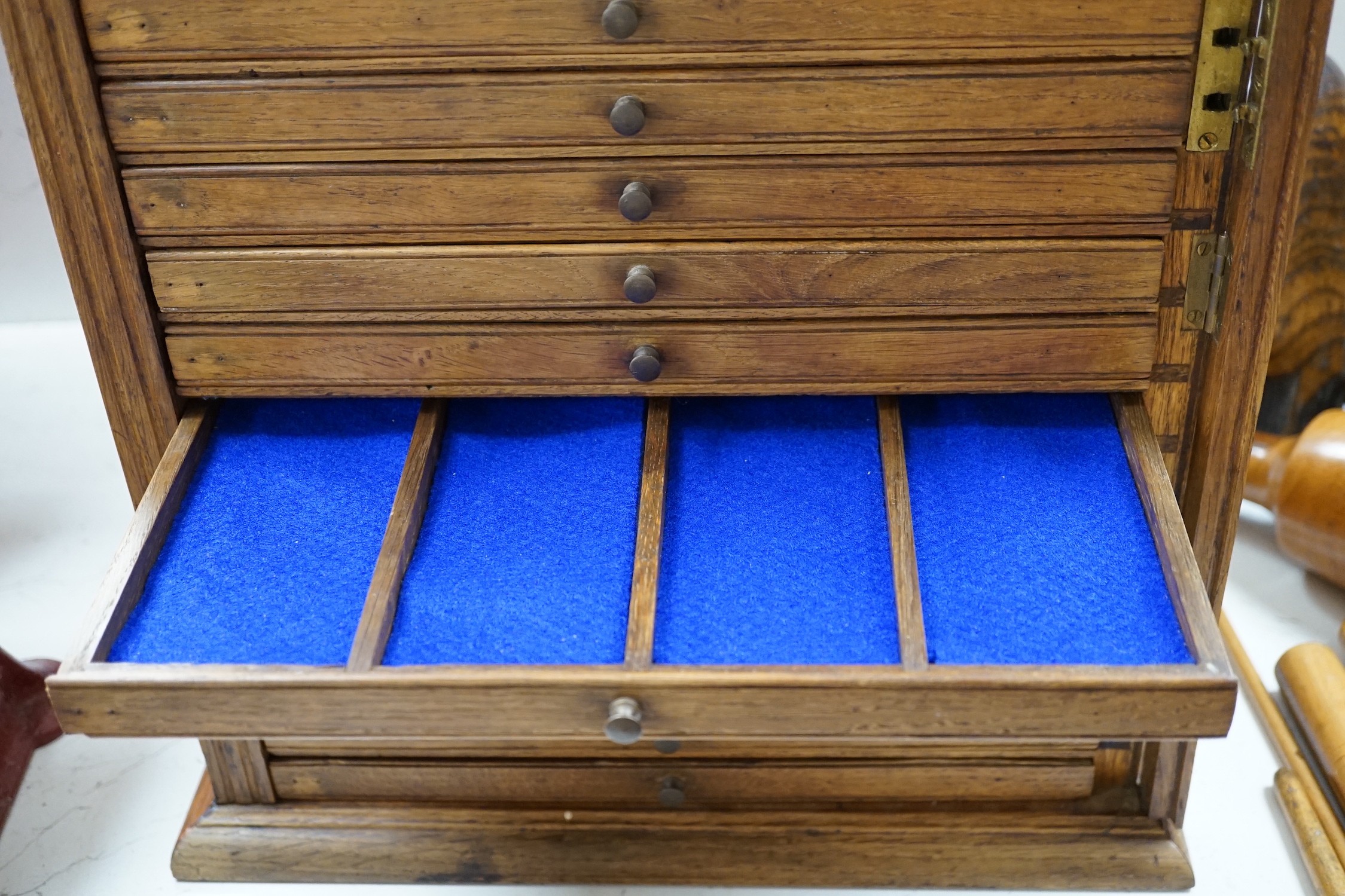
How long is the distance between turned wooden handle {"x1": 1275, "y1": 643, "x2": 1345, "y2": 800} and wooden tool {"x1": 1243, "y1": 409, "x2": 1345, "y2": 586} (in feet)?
0.45

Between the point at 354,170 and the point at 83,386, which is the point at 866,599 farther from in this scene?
the point at 83,386

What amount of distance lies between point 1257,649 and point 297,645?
130 cm

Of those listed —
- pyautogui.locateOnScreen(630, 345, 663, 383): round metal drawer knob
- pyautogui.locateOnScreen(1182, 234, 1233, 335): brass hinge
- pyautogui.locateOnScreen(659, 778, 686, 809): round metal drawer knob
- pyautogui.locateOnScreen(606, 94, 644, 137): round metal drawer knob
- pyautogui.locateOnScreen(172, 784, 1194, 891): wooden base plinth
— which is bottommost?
pyautogui.locateOnScreen(172, 784, 1194, 891): wooden base plinth

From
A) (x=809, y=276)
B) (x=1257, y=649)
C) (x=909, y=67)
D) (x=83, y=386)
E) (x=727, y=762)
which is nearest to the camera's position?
(x=909, y=67)

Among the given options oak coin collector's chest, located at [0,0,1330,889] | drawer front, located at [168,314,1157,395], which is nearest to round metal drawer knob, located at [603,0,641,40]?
oak coin collector's chest, located at [0,0,1330,889]

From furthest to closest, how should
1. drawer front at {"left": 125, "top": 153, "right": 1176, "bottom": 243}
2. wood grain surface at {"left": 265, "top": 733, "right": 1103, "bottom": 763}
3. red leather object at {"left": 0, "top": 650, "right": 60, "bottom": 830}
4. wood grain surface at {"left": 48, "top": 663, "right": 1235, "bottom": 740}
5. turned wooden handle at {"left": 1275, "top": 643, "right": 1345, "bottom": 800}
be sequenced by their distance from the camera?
red leather object at {"left": 0, "top": 650, "right": 60, "bottom": 830}, turned wooden handle at {"left": 1275, "top": 643, "right": 1345, "bottom": 800}, wood grain surface at {"left": 265, "top": 733, "right": 1103, "bottom": 763}, drawer front at {"left": 125, "top": 153, "right": 1176, "bottom": 243}, wood grain surface at {"left": 48, "top": 663, "right": 1235, "bottom": 740}

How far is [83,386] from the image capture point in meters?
2.35

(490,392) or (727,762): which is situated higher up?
(490,392)

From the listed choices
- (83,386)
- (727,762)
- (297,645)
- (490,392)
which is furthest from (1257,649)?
(83,386)

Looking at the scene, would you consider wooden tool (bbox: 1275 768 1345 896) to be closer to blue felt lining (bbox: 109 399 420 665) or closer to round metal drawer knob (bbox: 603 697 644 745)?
round metal drawer knob (bbox: 603 697 644 745)

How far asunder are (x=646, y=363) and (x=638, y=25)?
319 millimetres

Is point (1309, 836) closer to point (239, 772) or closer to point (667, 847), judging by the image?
point (667, 847)

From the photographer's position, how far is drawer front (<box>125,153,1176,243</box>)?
123cm

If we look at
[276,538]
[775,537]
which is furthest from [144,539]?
[775,537]
